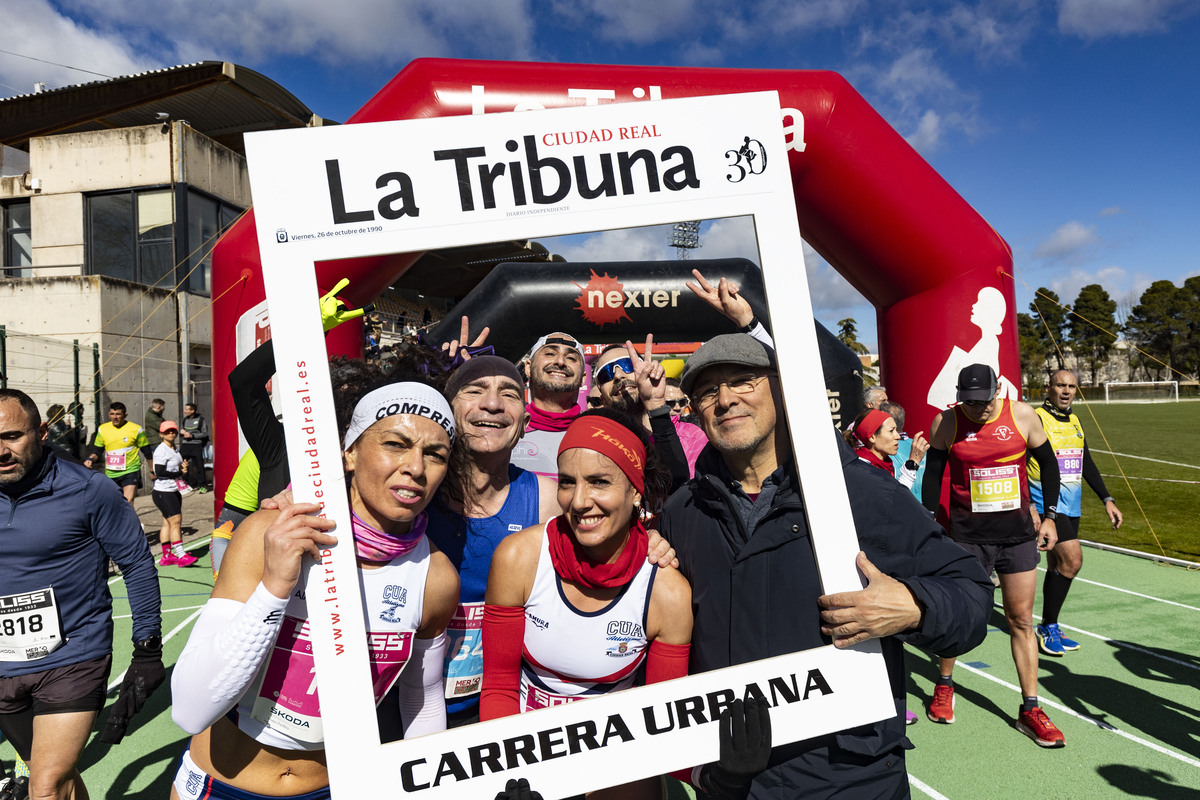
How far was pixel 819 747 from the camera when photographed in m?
1.73

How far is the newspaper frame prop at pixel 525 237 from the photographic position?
1465 millimetres

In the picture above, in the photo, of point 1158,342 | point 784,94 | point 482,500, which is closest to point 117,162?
point 784,94

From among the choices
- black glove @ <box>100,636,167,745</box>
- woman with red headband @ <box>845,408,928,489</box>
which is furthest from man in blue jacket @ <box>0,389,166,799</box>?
woman with red headband @ <box>845,408,928,489</box>

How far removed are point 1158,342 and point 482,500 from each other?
75.3 metres

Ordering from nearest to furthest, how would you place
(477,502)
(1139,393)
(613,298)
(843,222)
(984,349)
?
1. (477,502)
2. (843,222)
3. (984,349)
4. (613,298)
5. (1139,393)

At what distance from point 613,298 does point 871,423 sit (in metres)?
3.60

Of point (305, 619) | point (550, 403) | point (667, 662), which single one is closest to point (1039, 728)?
point (667, 662)

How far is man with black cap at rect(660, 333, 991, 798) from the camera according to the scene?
5.42 ft

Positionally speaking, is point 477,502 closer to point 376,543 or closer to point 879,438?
point 376,543

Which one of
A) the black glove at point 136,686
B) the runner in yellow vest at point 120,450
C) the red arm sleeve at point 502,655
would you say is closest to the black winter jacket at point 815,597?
the red arm sleeve at point 502,655

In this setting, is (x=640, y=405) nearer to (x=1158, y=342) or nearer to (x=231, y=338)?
(x=231, y=338)

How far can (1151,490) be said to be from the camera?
13773 millimetres

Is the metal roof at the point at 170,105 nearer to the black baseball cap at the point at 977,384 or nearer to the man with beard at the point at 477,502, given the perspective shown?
the man with beard at the point at 477,502

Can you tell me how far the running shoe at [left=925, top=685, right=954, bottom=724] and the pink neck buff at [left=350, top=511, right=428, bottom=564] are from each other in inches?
155
